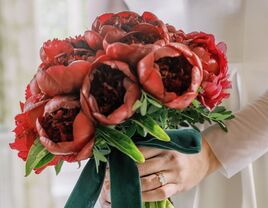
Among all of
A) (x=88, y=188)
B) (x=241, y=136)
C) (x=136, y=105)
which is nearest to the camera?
(x=136, y=105)

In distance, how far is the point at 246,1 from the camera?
0.86 m

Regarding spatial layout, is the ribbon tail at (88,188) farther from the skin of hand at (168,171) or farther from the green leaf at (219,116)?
the green leaf at (219,116)

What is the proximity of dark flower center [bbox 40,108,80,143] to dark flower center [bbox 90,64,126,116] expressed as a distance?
0.03 metres

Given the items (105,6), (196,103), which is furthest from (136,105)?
(105,6)

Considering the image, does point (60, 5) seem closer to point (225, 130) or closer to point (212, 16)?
point (212, 16)

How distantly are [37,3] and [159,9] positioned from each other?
2.47 feet

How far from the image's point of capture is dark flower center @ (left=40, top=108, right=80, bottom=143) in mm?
514

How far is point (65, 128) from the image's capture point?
0.52m

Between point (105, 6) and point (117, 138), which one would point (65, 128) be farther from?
point (105, 6)

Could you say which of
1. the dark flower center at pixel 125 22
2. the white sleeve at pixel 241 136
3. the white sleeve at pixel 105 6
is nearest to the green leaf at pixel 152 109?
the dark flower center at pixel 125 22

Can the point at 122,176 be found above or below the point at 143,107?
below

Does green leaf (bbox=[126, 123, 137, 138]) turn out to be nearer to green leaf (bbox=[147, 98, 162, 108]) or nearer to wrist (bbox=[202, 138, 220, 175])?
green leaf (bbox=[147, 98, 162, 108])

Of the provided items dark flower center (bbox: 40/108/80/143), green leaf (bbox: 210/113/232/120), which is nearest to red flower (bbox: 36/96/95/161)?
dark flower center (bbox: 40/108/80/143)

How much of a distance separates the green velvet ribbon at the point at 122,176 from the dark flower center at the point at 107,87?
0.32 feet
